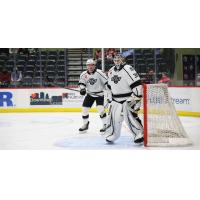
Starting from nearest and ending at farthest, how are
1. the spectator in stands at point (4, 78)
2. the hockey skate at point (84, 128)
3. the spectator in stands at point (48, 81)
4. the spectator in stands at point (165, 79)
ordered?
the hockey skate at point (84, 128), the spectator in stands at point (165, 79), the spectator in stands at point (4, 78), the spectator in stands at point (48, 81)

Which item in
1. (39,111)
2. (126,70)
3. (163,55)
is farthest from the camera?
(39,111)

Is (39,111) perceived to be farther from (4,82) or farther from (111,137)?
(111,137)

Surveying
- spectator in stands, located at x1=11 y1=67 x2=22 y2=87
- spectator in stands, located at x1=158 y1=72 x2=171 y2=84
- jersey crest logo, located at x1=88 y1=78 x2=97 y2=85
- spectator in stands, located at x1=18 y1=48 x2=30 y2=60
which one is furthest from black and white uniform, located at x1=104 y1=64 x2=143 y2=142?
spectator in stands, located at x1=11 y1=67 x2=22 y2=87

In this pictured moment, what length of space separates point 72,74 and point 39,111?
141 centimetres

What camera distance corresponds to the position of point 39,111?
21.3ft

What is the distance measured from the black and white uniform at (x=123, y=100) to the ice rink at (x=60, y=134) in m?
0.12

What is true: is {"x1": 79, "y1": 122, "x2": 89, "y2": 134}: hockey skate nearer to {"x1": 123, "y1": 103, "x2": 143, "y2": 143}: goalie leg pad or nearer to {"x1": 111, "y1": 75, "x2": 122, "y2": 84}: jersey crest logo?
{"x1": 123, "y1": 103, "x2": 143, "y2": 143}: goalie leg pad

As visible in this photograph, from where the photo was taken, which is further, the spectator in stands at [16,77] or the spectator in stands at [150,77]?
the spectator in stands at [16,77]

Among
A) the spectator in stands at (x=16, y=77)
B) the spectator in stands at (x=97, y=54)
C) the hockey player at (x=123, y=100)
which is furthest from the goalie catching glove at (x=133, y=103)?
the spectator in stands at (x=16, y=77)

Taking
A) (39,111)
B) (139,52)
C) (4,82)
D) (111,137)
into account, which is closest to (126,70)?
(139,52)

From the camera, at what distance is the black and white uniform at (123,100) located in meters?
4.62

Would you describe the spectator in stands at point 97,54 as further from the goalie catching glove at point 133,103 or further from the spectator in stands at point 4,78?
the spectator in stands at point 4,78

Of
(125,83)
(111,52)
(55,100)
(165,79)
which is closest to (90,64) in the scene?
(111,52)

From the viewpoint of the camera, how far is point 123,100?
468 cm
